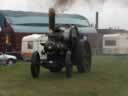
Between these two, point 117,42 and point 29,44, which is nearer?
point 29,44

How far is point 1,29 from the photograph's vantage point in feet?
142

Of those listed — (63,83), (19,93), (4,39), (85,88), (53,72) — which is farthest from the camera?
(4,39)

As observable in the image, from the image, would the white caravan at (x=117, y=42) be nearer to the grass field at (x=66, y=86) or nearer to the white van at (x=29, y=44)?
the white van at (x=29, y=44)

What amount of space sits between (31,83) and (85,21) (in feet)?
97.9

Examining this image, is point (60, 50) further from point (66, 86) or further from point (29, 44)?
point (29, 44)

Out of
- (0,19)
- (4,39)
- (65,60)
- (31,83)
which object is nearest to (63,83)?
(31,83)

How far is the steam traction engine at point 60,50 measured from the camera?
59.9 ft

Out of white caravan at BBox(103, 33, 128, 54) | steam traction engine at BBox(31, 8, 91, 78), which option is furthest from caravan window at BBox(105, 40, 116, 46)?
steam traction engine at BBox(31, 8, 91, 78)

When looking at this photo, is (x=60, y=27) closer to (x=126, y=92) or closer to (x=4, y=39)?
(x=126, y=92)

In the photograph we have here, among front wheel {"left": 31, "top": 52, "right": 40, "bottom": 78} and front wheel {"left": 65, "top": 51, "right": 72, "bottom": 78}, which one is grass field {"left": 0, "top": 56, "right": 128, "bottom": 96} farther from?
front wheel {"left": 65, "top": 51, "right": 72, "bottom": 78}

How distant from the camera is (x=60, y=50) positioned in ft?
61.4

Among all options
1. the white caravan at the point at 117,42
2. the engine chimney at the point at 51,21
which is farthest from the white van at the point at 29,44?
the engine chimney at the point at 51,21

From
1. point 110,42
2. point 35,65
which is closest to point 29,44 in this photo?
point 110,42

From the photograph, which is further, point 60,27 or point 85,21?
point 85,21
